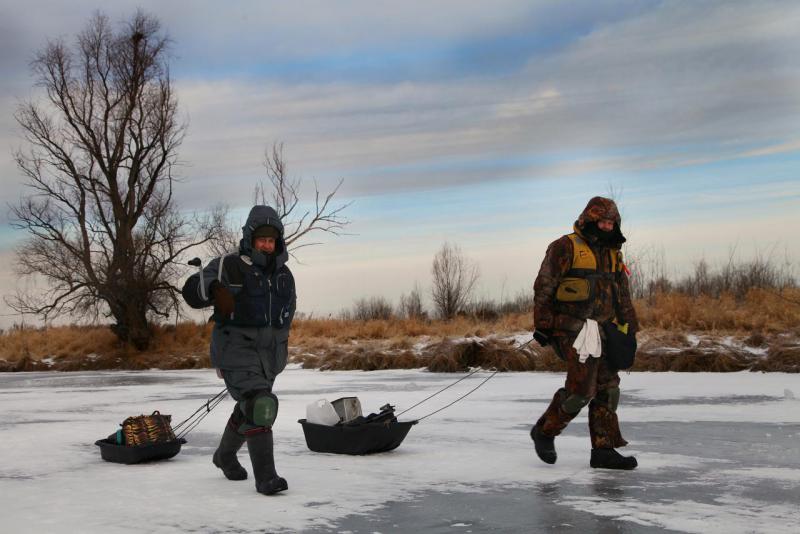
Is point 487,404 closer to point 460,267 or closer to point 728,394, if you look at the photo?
point 728,394

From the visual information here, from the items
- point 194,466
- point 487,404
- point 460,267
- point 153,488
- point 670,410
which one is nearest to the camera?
point 153,488

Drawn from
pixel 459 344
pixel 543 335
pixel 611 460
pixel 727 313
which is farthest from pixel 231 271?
pixel 727 313

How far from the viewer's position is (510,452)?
7.29 meters

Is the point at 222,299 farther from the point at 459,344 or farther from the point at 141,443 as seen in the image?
the point at 459,344

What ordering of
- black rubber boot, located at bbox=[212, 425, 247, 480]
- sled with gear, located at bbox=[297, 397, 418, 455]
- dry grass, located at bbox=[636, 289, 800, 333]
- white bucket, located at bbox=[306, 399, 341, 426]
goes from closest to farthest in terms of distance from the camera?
1. black rubber boot, located at bbox=[212, 425, 247, 480]
2. sled with gear, located at bbox=[297, 397, 418, 455]
3. white bucket, located at bbox=[306, 399, 341, 426]
4. dry grass, located at bbox=[636, 289, 800, 333]

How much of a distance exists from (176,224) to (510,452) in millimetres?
22868

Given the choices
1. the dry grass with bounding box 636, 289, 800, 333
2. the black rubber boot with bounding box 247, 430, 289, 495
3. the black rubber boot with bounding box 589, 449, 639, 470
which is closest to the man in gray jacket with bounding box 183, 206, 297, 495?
the black rubber boot with bounding box 247, 430, 289, 495

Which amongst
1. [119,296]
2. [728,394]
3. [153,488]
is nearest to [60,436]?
[153,488]

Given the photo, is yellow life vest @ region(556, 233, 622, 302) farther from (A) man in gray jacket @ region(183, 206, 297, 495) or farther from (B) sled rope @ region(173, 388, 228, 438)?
(B) sled rope @ region(173, 388, 228, 438)

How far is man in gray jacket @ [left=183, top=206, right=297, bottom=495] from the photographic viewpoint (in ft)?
18.7

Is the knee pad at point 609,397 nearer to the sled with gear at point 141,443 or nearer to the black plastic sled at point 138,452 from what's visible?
the sled with gear at point 141,443

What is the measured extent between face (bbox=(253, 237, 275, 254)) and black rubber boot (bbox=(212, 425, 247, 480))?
1.25 meters

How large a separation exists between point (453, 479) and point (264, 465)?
132 cm

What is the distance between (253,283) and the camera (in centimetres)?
590
